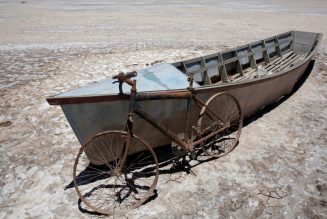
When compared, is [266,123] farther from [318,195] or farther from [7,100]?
[7,100]

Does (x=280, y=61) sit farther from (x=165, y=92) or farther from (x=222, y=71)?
(x=165, y=92)

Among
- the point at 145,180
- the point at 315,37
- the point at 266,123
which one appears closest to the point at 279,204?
the point at 145,180

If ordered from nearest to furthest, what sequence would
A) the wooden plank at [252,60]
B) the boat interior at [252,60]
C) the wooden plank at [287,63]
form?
1. the boat interior at [252,60]
2. the wooden plank at [252,60]
3. the wooden plank at [287,63]

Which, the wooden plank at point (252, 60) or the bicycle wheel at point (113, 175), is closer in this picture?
the bicycle wheel at point (113, 175)

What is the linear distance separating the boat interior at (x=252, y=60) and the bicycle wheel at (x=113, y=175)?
2924 millimetres

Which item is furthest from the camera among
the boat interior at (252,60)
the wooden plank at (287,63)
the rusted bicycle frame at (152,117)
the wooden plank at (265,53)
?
the wooden plank at (265,53)

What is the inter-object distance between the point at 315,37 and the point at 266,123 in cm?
634

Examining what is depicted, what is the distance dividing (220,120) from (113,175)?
2503 mm

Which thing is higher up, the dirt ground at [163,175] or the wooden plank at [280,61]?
the wooden plank at [280,61]

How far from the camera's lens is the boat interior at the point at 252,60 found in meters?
8.47

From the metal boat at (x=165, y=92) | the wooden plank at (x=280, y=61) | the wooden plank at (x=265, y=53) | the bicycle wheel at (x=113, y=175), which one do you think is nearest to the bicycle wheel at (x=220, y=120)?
the metal boat at (x=165, y=92)

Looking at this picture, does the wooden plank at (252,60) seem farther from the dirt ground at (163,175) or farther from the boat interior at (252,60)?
the dirt ground at (163,175)

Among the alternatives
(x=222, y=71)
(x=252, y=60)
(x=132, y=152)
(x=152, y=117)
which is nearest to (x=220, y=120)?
(x=152, y=117)

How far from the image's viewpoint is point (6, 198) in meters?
5.39
